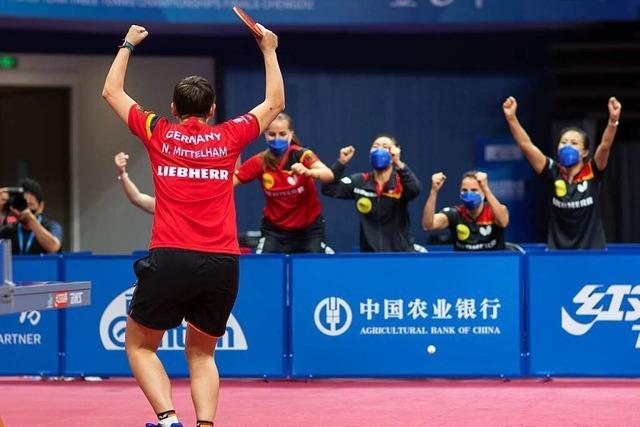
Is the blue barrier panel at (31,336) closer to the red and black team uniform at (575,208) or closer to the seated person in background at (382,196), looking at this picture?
the seated person in background at (382,196)

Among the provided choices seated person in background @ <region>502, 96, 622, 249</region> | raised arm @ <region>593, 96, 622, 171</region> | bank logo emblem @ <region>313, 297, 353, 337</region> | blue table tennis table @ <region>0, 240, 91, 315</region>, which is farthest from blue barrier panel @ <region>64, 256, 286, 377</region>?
blue table tennis table @ <region>0, 240, 91, 315</region>

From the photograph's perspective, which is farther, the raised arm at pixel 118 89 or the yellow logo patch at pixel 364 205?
the yellow logo patch at pixel 364 205

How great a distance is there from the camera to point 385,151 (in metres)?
10.8

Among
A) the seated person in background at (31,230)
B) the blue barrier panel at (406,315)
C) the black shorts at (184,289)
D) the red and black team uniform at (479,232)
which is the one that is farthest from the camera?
the seated person in background at (31,230)

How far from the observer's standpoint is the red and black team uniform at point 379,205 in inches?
429

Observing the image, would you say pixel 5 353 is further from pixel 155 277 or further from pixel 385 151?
pixel 155 277

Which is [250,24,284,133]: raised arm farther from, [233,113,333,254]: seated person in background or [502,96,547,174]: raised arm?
[502,96,547,174]: raised arm

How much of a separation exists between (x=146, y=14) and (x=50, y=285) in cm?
878

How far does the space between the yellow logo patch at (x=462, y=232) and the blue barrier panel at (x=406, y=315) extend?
731 millimetres

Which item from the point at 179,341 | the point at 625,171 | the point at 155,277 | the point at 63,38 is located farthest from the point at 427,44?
the point at 155,277

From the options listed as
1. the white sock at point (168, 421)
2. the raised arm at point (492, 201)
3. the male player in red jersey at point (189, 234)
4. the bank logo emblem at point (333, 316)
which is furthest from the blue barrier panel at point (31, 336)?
the white sock at point (168, 421)

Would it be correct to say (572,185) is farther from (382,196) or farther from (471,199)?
(382,196)

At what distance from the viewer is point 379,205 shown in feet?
35.9

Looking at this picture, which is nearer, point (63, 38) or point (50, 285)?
point (50, 285)
